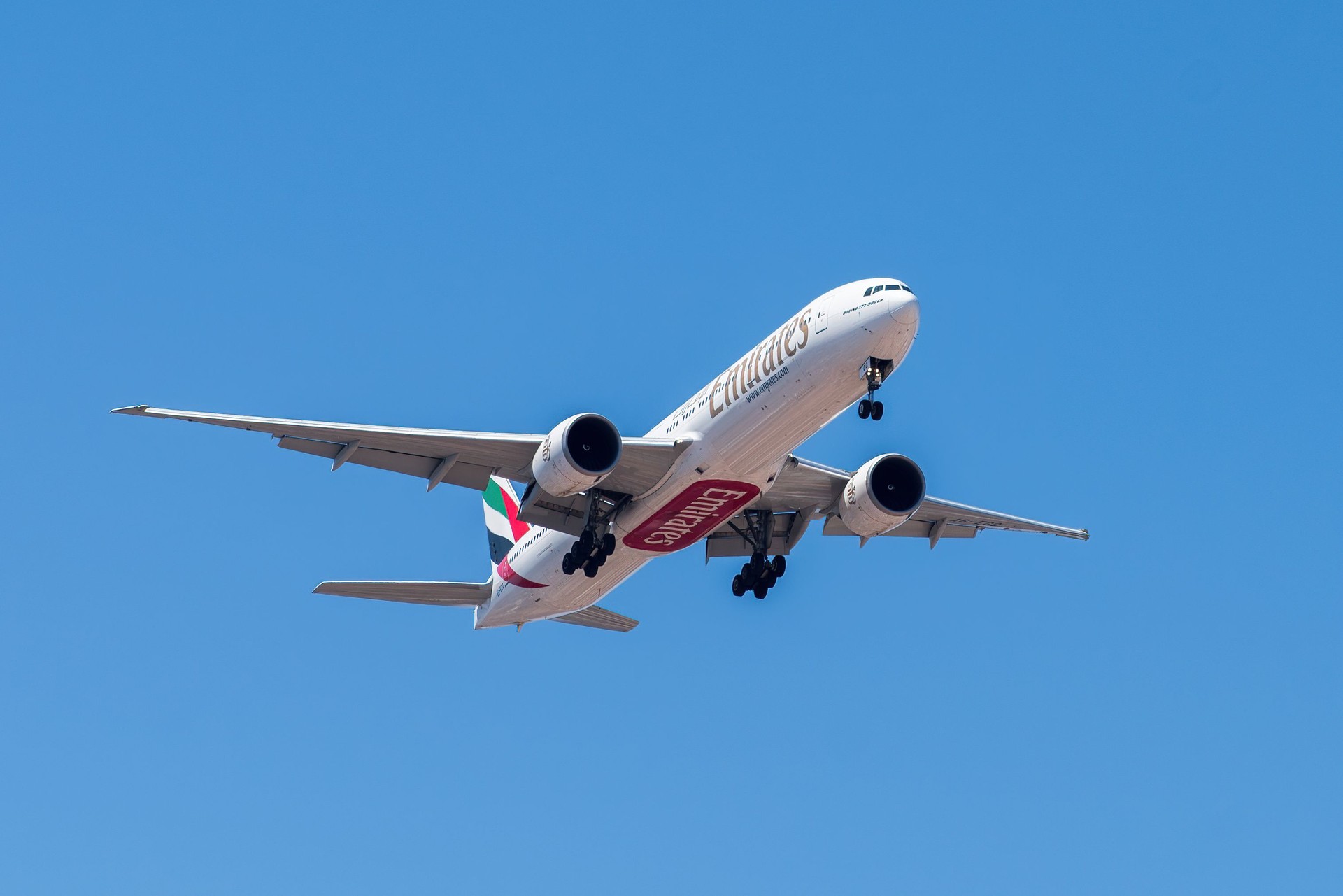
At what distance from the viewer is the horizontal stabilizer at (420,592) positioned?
3772cm

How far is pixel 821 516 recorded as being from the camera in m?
38.3

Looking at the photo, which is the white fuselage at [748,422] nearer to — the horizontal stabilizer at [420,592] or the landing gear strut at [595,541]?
the landing gear strut at [595,541]

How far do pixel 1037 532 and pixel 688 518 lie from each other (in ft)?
35.6

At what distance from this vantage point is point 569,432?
32.8m

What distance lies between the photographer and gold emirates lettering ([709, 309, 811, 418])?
3159cm

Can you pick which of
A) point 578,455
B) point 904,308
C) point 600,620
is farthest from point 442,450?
point 904,308

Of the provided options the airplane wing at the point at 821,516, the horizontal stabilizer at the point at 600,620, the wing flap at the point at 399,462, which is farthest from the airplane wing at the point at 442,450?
the horizontal stabilizer at the point at 600,620

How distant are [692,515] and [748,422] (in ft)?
9.88

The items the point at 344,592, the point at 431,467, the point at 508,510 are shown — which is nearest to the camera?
the point at 431,467

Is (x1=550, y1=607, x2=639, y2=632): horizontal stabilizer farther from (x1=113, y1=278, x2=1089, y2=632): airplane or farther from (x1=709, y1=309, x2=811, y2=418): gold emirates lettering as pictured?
(x1=709, y1=309, x2=811, y2=418): gold emirates lettering

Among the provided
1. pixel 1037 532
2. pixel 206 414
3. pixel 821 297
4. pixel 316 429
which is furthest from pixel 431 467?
pixel 1037 532

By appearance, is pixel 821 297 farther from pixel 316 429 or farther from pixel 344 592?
pixel 344 592

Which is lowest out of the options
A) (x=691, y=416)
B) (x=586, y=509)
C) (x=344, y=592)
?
(x=344, y=592)

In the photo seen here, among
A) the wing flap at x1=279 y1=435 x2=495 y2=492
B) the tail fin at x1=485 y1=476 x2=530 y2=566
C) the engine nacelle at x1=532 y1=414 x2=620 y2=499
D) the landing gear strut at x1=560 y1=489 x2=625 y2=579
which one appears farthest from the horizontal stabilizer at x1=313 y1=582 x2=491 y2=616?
the engine nacelle at x1=532 y1=414 x2=620 y2=499
